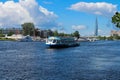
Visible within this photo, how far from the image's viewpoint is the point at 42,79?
161 ft

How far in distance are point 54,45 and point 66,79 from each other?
116 metres

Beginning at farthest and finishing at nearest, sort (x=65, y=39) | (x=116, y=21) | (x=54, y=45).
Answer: (x=65, y=39) < (x=54, y=45) < (x=116, y=21)

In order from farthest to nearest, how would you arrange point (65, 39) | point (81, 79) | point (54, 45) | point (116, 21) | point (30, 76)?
point (65, 39) < point (54, 45) < point (116, 21) < point (30, 76) < point (81, 79)

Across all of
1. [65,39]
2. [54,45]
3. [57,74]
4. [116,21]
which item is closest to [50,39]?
[54,45]

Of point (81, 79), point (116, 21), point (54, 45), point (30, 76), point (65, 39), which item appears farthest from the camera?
point (65, 39)

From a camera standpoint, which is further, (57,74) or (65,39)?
(65,39)

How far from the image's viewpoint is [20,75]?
2084 inches

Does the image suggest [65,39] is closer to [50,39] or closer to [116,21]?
[50,39]

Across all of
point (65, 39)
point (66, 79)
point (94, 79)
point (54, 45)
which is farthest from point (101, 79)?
point (65, 39)

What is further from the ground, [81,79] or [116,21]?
[116,21]

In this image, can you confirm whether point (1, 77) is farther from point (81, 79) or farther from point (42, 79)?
point (81, 79)

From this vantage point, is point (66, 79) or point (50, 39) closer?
point (66, 79)

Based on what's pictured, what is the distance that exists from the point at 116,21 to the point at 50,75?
40.5 metres

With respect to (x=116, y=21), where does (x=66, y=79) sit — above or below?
below
